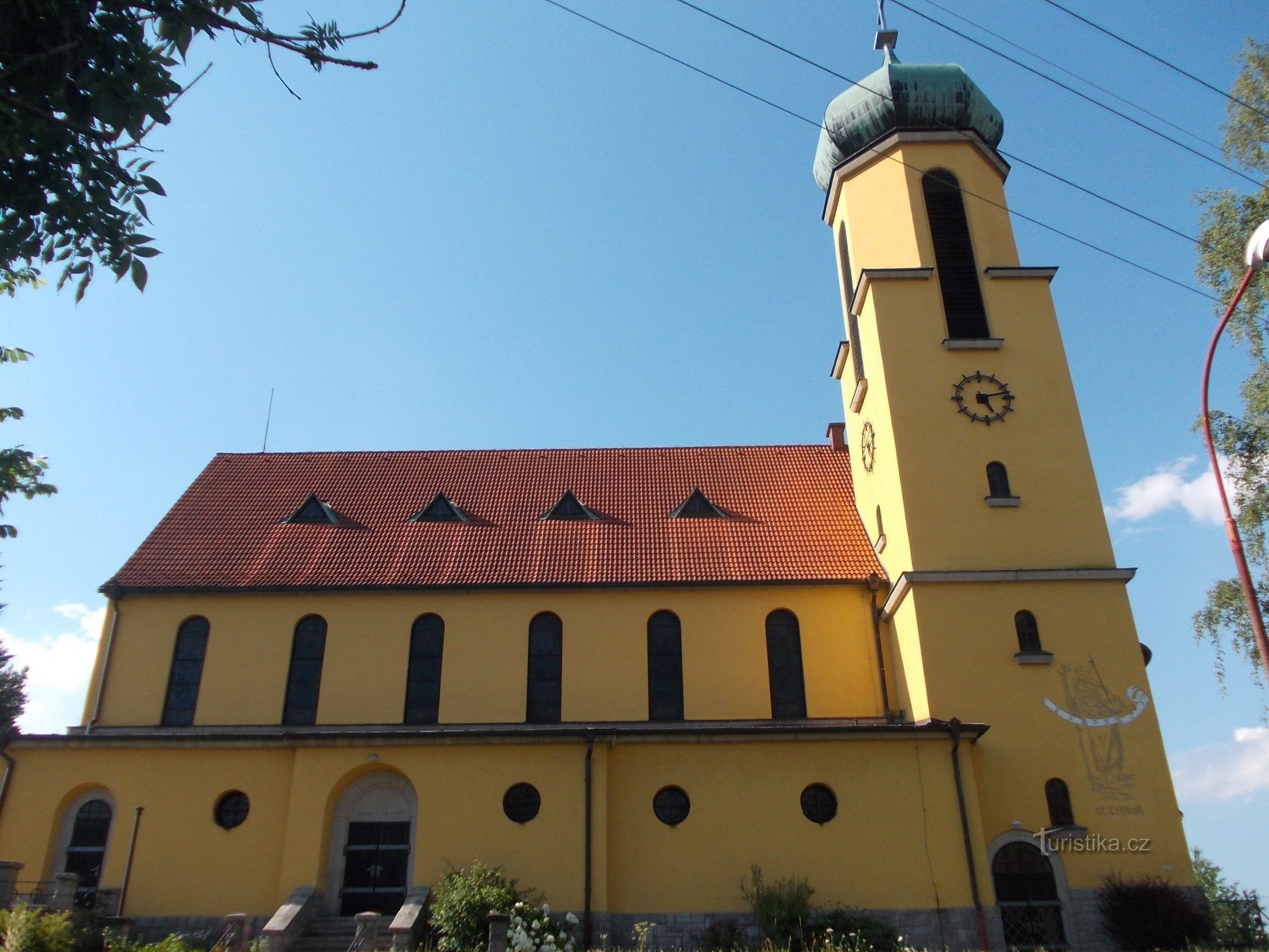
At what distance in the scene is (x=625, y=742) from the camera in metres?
16.8

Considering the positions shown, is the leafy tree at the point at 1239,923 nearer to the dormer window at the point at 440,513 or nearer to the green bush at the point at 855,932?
the green bush at the point at 855,932

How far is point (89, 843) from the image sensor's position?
1686 cm

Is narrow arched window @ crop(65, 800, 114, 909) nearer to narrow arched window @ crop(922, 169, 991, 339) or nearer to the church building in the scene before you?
the church building

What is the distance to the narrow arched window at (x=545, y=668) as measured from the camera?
19500 millimetres

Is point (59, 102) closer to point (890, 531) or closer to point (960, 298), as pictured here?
point (890, 531)

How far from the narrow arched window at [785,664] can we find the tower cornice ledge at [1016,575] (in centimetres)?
305

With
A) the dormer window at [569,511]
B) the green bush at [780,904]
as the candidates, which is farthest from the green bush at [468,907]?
the dormer window at [569,511]

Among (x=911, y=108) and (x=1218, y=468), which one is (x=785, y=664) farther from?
(x=911, y=108)

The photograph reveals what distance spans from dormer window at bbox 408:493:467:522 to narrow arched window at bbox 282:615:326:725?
3644mm

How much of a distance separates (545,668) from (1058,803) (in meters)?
9.78

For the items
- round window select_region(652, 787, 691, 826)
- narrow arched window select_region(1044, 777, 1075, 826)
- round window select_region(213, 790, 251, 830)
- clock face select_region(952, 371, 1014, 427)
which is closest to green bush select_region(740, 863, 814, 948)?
round window select_region(652, 787, 691, 826)

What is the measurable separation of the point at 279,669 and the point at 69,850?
15.4 feet

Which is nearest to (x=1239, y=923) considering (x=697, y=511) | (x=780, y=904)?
(x=780, y=904)

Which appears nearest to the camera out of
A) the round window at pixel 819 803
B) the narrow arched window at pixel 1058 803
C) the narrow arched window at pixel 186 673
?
the narrow arched window at pixel 1058 803
